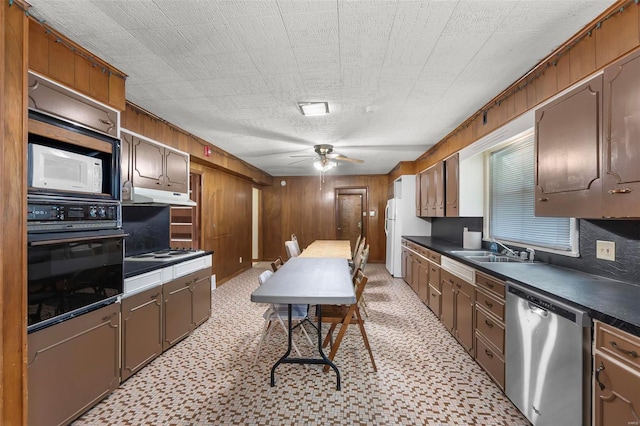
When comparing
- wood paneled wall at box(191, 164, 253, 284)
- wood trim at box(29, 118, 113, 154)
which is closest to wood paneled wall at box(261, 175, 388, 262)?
wood paneled wall at box(191, 164, 253, 284)

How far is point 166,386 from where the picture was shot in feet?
6.95

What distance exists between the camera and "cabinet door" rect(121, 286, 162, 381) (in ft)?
6.91

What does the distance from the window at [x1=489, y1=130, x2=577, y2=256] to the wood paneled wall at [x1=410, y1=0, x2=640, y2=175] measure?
29 cm

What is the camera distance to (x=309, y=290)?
2.02 m

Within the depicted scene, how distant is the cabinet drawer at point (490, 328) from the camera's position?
6.49 ft

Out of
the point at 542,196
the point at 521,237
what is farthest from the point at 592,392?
the point at 521,237

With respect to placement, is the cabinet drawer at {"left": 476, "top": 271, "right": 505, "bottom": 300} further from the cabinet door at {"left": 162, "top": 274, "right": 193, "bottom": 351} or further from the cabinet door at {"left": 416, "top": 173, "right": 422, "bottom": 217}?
the cabinet door at {"left": 416, "top": 173, "right": 422, "bottom": 217}

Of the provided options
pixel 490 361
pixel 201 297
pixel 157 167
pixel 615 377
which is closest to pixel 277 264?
pixel 201 297

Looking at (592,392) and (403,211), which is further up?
(403,211)

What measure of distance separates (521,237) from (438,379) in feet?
5.62

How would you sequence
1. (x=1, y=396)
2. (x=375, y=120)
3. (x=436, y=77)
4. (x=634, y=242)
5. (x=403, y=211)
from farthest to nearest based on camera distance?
(x=403, y=211), (x=375, y=120), (x=436, y=77), (x=634, y=242), (x=1, y=396)

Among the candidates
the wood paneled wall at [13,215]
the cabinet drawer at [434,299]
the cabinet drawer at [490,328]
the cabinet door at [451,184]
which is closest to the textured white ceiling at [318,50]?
the wood paneled wall at [13,215]

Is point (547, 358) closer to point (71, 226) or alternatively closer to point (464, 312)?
point (464, 312)

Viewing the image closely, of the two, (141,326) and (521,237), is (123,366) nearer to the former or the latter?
(141,326)
